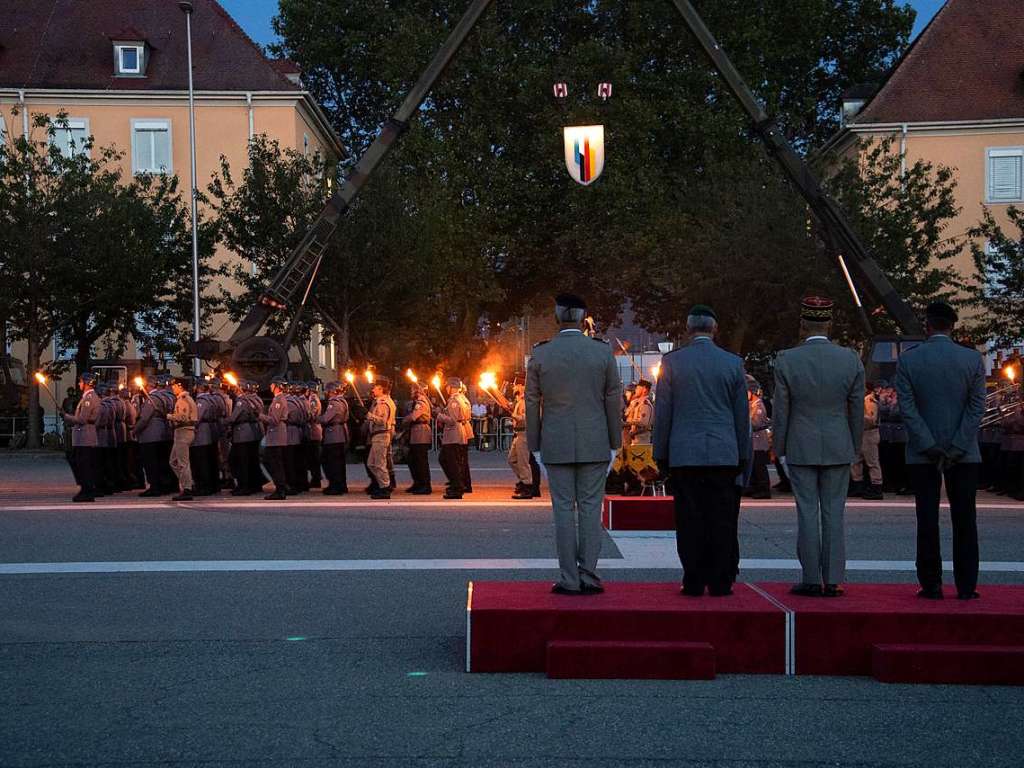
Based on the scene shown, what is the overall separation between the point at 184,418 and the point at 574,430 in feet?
42.6

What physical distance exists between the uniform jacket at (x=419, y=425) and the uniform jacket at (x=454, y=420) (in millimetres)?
276

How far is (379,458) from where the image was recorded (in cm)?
2089

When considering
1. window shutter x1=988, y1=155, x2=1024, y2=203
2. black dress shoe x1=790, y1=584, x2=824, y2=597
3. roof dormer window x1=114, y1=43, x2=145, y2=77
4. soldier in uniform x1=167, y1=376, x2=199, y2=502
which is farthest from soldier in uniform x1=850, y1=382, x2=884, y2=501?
roof dormer window x1=114, y1=43, x2=145, y2=77

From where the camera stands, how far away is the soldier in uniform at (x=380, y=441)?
20.7 metres

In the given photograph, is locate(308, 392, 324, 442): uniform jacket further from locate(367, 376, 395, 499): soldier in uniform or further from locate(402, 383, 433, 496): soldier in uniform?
locate(402, 383, 433, 496): soldier in uniform

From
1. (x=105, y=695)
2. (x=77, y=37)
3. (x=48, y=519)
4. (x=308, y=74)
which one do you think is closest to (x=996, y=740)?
(x=105, y=695)

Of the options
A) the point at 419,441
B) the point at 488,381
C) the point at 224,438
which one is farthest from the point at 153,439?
the point at 488,381

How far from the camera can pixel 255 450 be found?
21.9 metres

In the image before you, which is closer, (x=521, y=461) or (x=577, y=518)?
(x=577, y=518)

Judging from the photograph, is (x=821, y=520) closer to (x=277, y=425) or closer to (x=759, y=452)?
(x=759, y=452)

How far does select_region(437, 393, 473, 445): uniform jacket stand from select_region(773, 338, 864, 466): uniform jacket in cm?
1206

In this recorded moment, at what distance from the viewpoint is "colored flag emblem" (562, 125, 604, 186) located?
113ft

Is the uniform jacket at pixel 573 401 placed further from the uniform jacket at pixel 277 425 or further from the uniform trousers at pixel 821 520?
the uniform jacket at pixel 277 425

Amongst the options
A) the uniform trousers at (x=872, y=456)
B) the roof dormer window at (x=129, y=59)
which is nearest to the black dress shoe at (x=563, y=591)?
the uniform trousers at (x=872, y=456)
